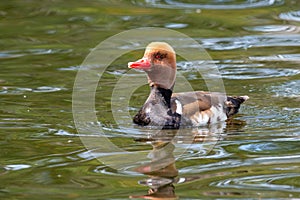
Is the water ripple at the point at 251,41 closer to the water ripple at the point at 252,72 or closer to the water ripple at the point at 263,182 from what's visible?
the water ripple at the point at 252,72

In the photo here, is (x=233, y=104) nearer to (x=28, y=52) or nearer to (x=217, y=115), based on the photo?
(x=217, y=115)

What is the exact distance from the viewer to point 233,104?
10.5m

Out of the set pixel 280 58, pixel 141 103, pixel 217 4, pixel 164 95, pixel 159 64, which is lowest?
pixel 141 103

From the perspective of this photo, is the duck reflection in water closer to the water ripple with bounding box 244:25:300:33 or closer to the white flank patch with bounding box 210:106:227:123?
the white flank patch with bounding box 210:106:227:123

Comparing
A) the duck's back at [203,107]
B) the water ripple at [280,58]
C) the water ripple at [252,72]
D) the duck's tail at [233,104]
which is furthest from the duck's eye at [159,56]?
the water ripple at [280,58]

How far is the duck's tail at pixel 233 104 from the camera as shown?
10461 millimetres

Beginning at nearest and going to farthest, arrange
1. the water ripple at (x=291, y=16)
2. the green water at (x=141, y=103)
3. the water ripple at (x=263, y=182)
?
the water ripple at (x=263, y=182)
the green water at (x=141, y=103)
the water ripple at (x=291, y=16)

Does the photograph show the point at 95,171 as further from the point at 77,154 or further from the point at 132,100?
the point at 132,100

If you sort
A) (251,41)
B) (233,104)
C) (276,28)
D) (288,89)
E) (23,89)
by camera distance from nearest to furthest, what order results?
1. (233,104)
2. (288,89)
3. (23,89)
4. (251,41)
5. (276,28)

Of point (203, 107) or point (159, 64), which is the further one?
point (203, 107)

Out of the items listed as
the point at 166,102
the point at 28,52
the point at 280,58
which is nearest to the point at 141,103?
the point at 166,102

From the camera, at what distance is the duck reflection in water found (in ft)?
24.9

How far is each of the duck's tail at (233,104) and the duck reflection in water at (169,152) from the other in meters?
0.29

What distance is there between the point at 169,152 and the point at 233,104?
189cm
